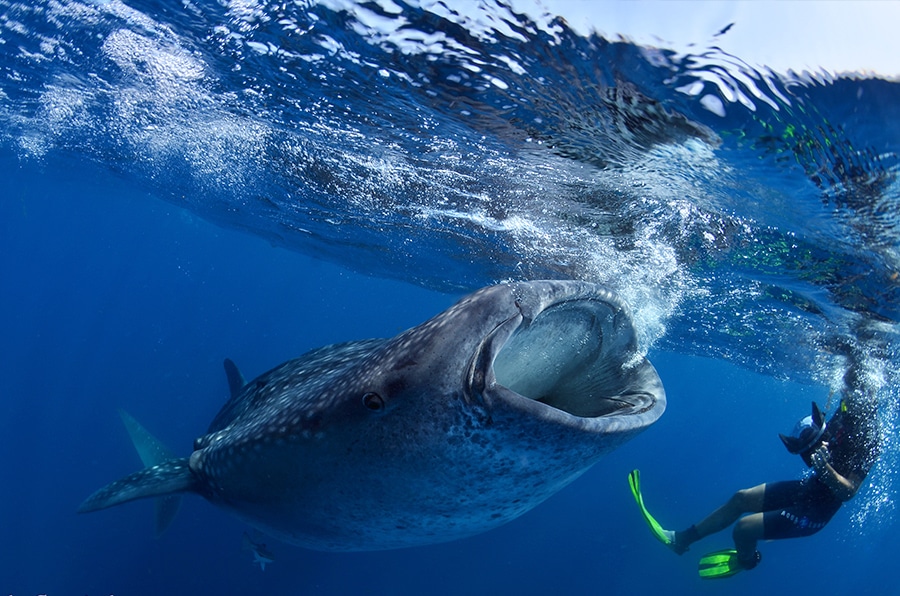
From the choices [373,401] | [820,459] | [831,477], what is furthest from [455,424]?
[831,477]

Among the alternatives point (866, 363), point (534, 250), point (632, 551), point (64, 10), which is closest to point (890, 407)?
point (866, 363)

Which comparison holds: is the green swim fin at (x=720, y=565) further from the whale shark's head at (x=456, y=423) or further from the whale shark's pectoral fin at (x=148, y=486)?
the whale shark's pectoral fin at (x=148, y=486)

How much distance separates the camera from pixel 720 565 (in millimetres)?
9609

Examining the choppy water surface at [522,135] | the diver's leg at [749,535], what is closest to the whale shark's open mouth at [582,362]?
the choppy water surface at [522,135]

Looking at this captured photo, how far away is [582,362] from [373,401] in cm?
140

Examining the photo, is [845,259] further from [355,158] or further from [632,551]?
[632,551]

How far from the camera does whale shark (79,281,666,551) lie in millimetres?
2346

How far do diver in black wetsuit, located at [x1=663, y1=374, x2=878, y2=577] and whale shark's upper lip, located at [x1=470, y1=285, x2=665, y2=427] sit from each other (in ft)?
24.8

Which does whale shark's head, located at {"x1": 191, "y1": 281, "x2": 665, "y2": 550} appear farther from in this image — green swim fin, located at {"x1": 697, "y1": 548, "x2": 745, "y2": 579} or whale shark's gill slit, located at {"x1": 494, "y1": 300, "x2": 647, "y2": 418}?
green swim fin, located at {"x1": 697, "y1": 548, "x2": 745, "y2": 579}

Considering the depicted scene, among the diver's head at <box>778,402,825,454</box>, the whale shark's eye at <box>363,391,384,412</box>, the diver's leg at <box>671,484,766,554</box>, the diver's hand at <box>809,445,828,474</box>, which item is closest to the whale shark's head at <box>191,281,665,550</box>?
the whale shark's eye at <box>363,391,384,412</box>

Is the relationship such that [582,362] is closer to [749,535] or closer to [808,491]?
[749,535]

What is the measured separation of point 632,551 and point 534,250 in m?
24.5

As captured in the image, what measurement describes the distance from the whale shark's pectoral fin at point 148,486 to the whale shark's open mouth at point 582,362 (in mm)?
3244

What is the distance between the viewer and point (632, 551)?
28.9 m
